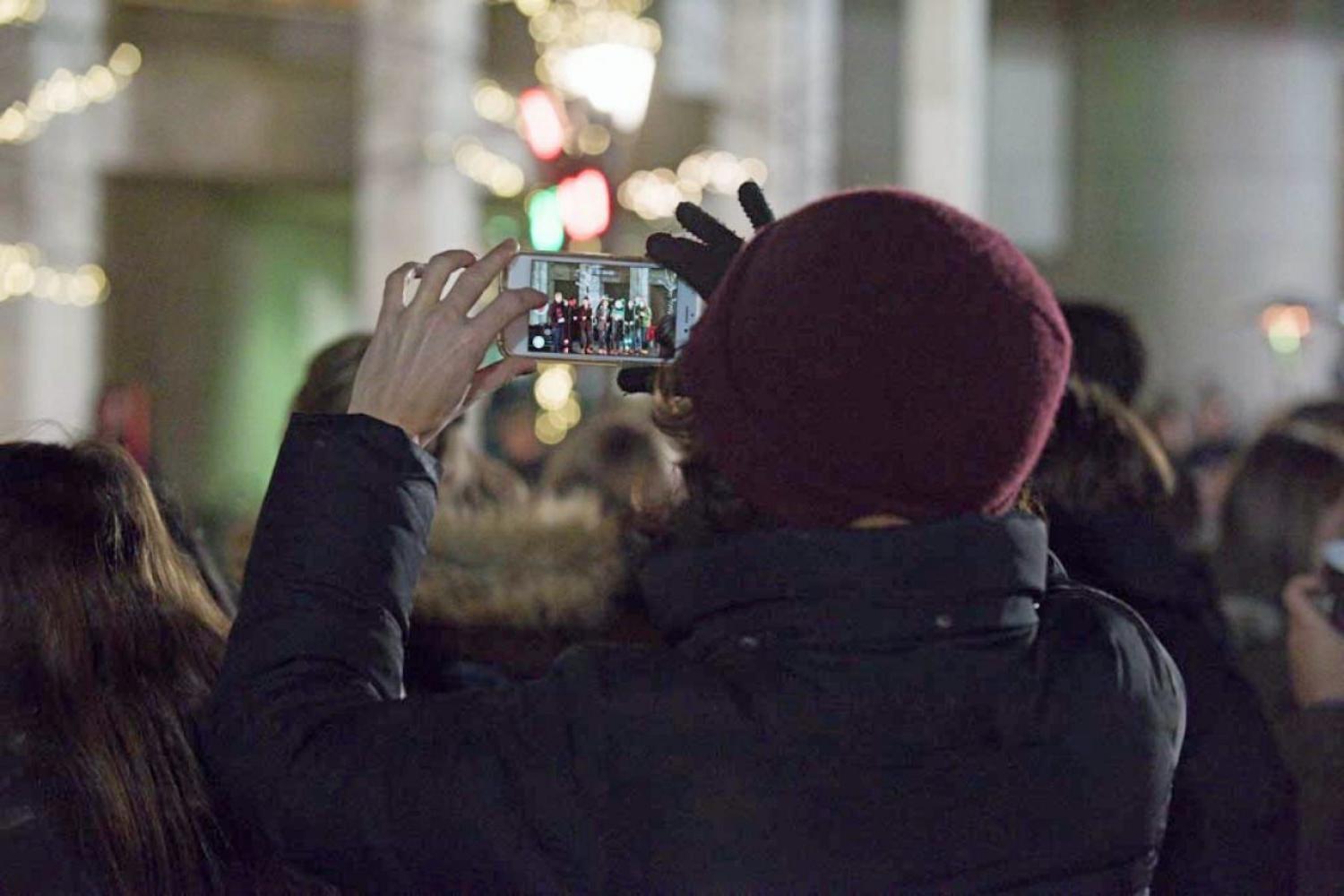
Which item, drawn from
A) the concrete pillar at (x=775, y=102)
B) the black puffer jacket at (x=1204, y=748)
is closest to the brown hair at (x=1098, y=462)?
the black puffer jacket at (x=1204, y=748)

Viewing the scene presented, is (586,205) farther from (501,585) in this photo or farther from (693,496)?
(693,496)

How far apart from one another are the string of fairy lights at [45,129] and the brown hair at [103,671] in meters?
11.8

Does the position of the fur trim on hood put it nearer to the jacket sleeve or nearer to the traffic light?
the jacket sleeve

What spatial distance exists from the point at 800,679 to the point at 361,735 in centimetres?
36

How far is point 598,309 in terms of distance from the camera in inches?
71.6

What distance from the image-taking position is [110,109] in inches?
604

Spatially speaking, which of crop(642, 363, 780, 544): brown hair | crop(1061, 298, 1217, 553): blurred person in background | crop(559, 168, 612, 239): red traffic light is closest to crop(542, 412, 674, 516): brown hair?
crop(559, 168, 612, 239): red traffic light

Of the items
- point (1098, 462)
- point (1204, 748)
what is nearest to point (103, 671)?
point (1204, 748)

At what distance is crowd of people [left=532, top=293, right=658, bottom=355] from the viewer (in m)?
1.80

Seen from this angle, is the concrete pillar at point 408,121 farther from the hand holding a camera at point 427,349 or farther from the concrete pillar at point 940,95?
the hand holding a camera at point 427,349

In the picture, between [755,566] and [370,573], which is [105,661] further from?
[755,566]

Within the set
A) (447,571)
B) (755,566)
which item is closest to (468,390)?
(755,566)

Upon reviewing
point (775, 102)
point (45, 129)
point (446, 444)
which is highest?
point (775, 102)

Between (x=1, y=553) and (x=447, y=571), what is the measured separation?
161 centimetres
